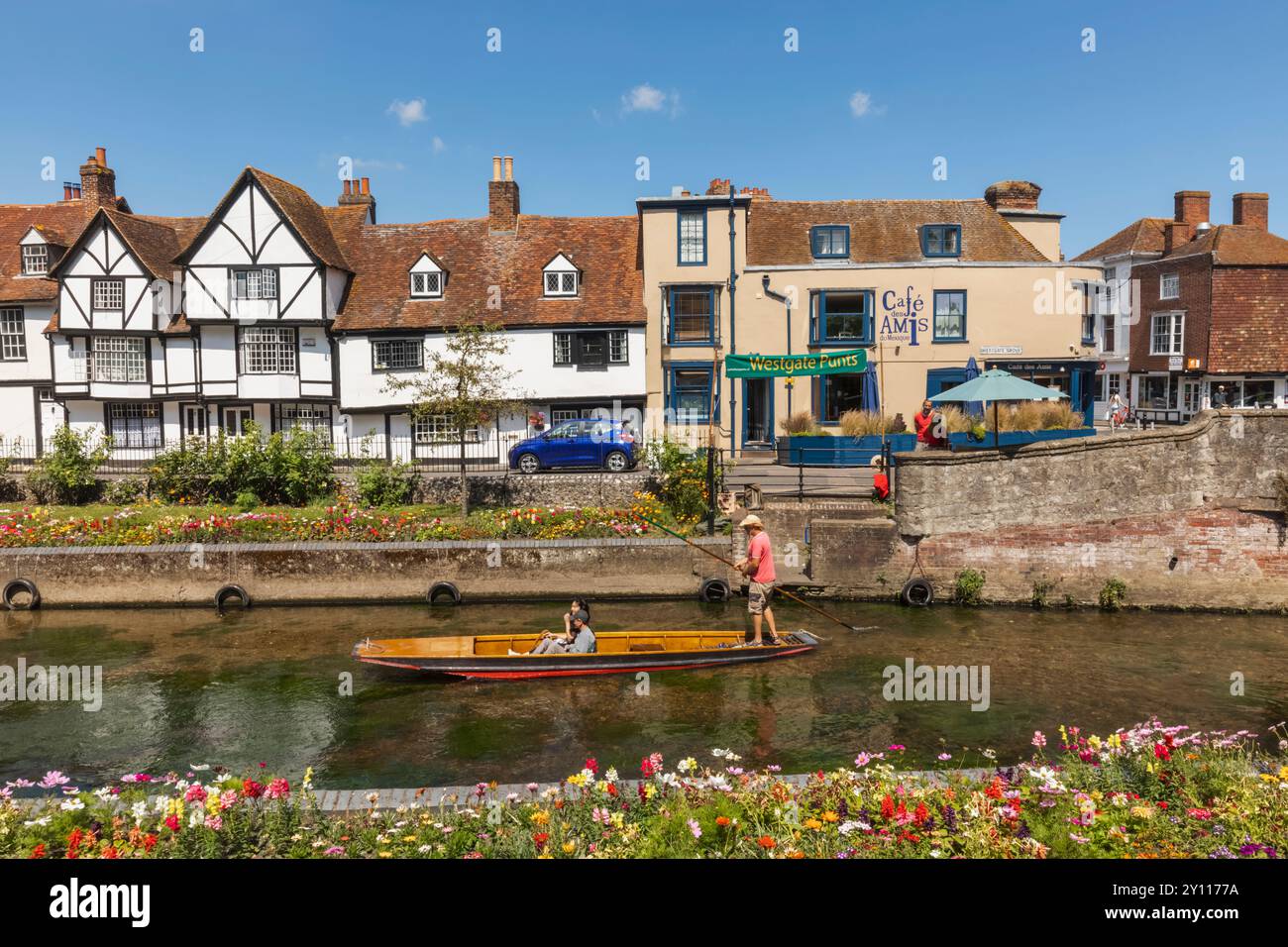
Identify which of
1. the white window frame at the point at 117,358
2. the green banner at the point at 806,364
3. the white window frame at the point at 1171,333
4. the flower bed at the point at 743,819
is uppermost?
the white window frame at the point at 1171,333

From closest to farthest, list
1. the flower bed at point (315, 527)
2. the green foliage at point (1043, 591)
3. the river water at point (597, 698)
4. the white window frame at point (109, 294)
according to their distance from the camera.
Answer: the river water at point (597, 698) → the green foliage at point (1043, 591) → the flower bed at point (315, 527) → the white window frame at point (109, 294)

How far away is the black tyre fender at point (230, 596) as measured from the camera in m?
21.2

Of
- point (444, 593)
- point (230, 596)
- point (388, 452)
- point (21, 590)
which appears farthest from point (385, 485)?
point (21, 590)

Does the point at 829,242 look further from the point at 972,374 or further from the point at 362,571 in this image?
the point at 362,571

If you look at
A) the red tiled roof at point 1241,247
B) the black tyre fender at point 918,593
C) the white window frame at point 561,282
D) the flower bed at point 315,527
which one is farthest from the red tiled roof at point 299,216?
the red tiled roof at point 1241,247

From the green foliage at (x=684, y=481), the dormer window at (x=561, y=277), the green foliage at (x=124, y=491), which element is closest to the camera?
the green foliage at (x=684, y=481)

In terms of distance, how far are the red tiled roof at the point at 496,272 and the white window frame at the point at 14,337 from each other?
44.4ft

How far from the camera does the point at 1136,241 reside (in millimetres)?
52250

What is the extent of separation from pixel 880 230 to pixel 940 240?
7.82 ft

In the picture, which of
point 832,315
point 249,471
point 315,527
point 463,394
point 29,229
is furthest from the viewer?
point 29,229

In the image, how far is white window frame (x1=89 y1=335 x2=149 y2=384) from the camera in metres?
35.1

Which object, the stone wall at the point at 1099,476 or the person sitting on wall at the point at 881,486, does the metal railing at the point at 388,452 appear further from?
the stone wall at the point at 1099,476

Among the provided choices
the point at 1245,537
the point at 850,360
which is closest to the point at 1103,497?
the point at 1245,537

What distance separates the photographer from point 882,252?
34.6 m
